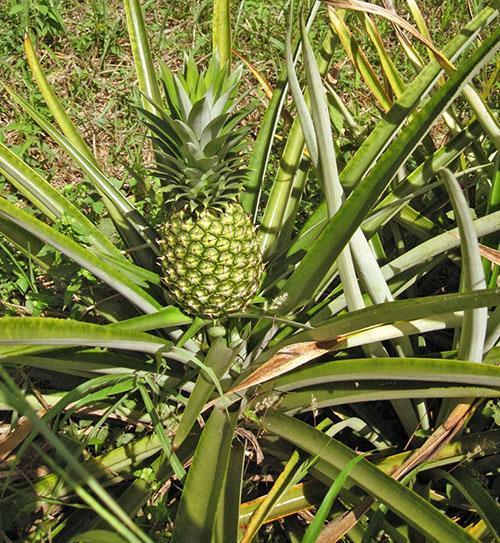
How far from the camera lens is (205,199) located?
138 centimetres

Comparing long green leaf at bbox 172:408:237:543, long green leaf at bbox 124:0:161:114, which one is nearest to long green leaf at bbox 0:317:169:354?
long green leaf at bbox 172:408:237:543

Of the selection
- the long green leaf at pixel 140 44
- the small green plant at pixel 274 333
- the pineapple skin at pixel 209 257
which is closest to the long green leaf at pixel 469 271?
the small green plant at pixel 274 333

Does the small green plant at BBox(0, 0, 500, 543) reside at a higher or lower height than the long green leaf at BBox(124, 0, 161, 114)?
lower

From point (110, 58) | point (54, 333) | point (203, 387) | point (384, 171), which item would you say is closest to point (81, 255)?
point (54, 333)

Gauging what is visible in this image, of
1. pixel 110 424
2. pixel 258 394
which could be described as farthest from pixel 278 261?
pixel 110 424

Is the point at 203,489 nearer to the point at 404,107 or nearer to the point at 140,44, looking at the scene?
the point at 404,107

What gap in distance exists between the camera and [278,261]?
1668 mm

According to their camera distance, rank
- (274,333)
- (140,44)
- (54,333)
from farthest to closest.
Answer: (140,44) → (274,333) → (54,333)

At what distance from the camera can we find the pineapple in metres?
1.31

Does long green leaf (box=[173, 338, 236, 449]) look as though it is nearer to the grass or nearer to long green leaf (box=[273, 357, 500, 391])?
long green leaf (box=[273, 357, 500, 391])

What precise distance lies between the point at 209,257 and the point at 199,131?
28 centimetres

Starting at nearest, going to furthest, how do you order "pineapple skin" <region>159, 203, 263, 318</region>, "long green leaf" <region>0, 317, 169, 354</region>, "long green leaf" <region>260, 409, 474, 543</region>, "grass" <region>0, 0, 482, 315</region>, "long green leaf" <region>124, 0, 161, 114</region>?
"long green leaf" <region>0, 317, 169, 354</region> < "long green leaf" <region>260, 409, 474, 543</region> < "pineapple skin" <region>159, 203, 263, 318</region> < "long green leaf" <region>124, 0, 161, 114</region> < "grass" <region>0, 0, 482, 315</region>

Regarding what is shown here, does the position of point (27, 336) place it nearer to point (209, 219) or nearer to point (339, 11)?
point (209, 219)

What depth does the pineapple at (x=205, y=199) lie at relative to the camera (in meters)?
1.31
